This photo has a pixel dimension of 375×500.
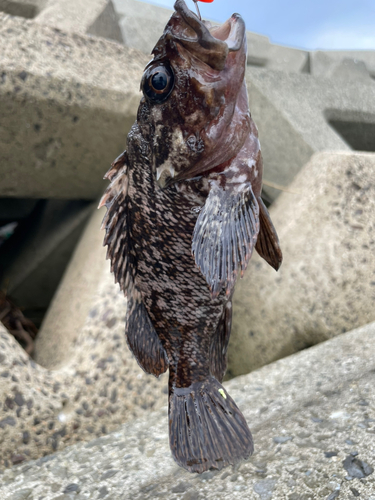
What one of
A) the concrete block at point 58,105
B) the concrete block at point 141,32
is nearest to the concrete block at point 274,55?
the concrete block at point 141,32

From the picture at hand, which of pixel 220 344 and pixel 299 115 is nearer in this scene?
pixel 220 344

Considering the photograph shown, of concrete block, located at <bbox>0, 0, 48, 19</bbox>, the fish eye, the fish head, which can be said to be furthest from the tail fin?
concrete block, located at <bbox>0, 0, 48, 19</bbox>

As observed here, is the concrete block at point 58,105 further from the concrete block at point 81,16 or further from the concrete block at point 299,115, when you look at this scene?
the concrete block at point 299,115

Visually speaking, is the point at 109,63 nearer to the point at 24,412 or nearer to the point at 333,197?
the point at 333,197

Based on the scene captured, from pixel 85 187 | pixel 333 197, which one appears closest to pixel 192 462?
pixel 333 197

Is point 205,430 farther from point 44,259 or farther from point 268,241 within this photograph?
point 44,259

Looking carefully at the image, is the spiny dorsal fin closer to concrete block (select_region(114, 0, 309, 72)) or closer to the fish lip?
the fish lip

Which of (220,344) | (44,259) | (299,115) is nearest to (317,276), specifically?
(220,344)
